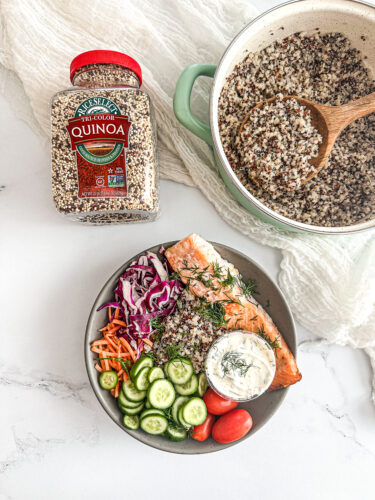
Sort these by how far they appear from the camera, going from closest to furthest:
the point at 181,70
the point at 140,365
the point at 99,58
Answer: the point at 99,58, the point at 140,365, the point at 181,70

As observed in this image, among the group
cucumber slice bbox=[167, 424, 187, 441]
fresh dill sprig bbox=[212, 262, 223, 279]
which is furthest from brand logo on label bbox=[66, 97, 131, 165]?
cucumber slice bbox=[167, 424, 187, 441]

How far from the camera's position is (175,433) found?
1.19 m

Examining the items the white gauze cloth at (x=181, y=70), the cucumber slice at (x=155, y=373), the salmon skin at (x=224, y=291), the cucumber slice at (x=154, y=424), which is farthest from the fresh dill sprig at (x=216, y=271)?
the cucumber slice at (x=154, y=424)

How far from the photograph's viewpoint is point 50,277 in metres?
1.38

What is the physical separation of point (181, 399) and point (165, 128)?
32.3 inches

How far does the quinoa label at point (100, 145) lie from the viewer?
1.12m

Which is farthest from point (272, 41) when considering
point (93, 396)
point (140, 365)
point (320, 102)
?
point (93, 396)

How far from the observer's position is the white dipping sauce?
1163mm

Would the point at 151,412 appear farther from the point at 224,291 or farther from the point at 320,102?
the point at 320,102

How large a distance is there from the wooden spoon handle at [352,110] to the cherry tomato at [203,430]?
35.6 inches

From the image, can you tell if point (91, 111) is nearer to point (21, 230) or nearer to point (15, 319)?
point (21, 230)

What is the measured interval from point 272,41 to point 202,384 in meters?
1.00

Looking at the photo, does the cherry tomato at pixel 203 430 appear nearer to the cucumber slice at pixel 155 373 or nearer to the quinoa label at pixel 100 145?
the cucumber slice at pixel 155 373

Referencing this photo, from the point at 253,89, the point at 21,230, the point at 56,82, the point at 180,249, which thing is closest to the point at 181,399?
the point at 180,249
